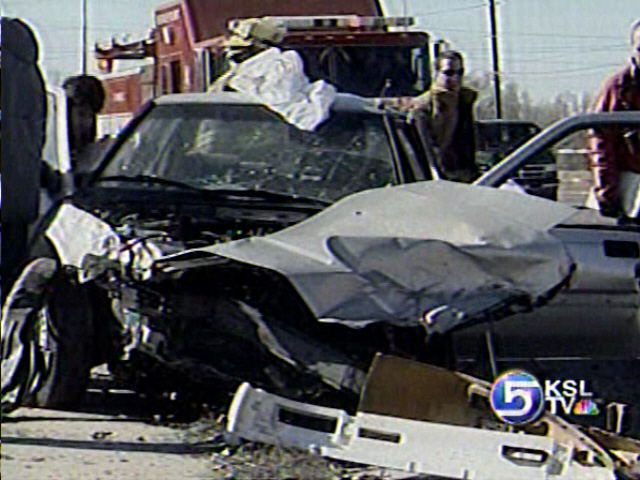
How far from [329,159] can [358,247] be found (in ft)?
5.32

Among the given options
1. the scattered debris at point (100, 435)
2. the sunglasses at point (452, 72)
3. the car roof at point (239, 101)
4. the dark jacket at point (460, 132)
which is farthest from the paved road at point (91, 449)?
the sunglasses at point (452, 72)

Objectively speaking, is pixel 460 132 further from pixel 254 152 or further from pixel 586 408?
pixel 586 408

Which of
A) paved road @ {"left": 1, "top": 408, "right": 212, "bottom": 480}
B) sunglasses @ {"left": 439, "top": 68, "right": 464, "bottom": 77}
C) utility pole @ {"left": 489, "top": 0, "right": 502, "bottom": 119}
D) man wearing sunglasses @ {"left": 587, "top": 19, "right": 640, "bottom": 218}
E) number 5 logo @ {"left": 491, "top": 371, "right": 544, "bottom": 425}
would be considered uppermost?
utility pole @ {"left": 489, "top": 0, "right": 502, "bottom": 119}

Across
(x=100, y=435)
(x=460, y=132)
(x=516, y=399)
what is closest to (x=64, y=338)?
(x=100, y=435)

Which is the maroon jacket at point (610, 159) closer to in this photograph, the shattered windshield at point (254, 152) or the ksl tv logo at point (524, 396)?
the shattered windshield at point (254, 152)

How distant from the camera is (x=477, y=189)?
4.68 m

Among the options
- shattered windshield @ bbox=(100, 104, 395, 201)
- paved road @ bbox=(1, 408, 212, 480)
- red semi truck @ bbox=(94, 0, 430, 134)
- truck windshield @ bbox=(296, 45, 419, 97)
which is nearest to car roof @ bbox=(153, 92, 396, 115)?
shattered windshield @ bbox=(100, 104, 395, 201)

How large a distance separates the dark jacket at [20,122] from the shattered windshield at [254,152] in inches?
30.7

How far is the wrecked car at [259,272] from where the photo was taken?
4262 mm

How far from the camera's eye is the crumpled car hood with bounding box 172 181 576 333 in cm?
421

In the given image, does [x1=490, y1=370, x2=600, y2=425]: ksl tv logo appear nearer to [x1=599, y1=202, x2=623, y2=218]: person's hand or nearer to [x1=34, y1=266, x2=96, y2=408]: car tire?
[x1=599, y1=202, x2=623, y2=218]: person's hand

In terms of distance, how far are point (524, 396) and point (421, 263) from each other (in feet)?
1.93

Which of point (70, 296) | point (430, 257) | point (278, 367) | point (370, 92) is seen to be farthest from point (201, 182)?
point (370, 92)

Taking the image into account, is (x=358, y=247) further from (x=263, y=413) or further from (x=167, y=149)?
(x=167, y=149)
